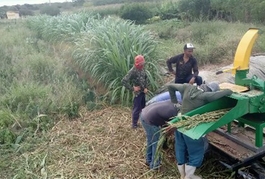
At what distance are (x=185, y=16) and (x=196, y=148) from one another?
15686mm

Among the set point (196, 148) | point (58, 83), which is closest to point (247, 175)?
point (196, 148)

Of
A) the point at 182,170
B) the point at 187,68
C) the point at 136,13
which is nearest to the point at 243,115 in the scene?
the point at 182,170

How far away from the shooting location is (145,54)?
6.99 metres

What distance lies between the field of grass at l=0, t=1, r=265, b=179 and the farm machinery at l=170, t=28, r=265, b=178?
1.52 ft

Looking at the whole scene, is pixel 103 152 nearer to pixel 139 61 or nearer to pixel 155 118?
pixel 155 118

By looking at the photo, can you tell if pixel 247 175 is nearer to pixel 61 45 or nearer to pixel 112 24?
pixel 112 24

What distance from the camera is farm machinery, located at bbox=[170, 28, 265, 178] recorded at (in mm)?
3213

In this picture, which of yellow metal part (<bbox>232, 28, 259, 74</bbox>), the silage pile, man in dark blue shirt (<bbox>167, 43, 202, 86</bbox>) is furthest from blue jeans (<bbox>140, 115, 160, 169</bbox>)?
man in dark blue shirt (<bbox>167, 43, 202, 86</bbox>)

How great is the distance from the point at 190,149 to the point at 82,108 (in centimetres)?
336

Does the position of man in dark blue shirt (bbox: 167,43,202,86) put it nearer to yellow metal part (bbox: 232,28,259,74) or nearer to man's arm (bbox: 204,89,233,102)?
yellow metal part (bbox: 232,28,259,74)

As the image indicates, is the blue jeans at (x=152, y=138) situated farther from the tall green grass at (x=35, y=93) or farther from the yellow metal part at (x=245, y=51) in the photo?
the tall green grass at (x=35, y=93)

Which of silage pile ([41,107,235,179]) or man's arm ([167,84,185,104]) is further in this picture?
silage pile ([41,107,235,179])

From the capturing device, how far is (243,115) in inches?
136

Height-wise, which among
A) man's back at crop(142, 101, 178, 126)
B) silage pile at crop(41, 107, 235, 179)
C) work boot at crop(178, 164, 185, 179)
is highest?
man's back at crop(142, 101, 178, 126)
